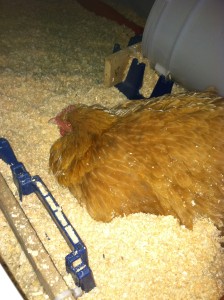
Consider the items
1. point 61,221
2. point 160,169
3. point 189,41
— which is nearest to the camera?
point 160,169

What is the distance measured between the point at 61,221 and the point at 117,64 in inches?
57.4

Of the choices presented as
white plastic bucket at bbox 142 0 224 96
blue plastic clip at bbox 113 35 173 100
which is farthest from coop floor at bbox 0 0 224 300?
white plastic bucket at bbox 142 0 224 96

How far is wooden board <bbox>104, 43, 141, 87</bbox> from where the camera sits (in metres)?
2.49

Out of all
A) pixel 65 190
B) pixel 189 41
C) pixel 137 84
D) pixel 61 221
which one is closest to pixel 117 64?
pixel 137 84

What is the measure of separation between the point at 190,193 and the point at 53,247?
79cm

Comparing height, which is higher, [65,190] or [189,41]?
[189,41]

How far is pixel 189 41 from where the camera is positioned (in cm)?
216

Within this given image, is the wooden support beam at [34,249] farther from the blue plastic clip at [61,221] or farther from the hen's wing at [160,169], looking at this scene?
the hen's wing at [160,169]

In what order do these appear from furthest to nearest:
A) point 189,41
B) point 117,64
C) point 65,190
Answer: point 117,64 → point 189,41 → point 65,190

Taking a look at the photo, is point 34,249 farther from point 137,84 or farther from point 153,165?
point 137,84

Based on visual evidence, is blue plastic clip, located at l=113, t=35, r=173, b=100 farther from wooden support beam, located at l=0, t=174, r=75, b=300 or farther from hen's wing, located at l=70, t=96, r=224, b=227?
wooden support beam, located at l=0, t=174, r=75, b=300

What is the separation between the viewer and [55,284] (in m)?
1.35

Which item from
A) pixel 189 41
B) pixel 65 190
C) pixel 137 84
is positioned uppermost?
pixel 189 41

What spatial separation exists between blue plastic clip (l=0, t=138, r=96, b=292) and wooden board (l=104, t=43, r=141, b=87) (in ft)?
3.41
